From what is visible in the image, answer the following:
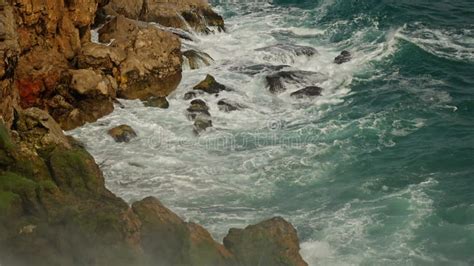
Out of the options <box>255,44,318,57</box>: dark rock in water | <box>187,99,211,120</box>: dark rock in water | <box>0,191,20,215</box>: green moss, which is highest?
<box>0,191,20,215</box>: green moss

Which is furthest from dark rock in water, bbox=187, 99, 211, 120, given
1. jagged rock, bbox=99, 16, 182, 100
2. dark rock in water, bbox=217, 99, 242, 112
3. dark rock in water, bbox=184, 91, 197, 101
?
jagged rock, bbox=99, 16, 182, 100

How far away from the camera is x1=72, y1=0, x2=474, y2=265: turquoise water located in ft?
83.6

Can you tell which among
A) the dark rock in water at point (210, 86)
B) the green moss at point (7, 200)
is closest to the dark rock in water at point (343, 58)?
the dark rock in water at point (210, 86)

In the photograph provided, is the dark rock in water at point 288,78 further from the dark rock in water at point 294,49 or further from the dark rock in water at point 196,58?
the dark rock in water at point 196,58

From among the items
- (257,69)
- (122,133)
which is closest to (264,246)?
(122,133)

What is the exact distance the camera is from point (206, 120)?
35188 millimetres

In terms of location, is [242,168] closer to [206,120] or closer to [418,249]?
[206,120]

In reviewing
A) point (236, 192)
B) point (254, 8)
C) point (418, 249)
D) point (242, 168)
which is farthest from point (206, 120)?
point (254, 8)

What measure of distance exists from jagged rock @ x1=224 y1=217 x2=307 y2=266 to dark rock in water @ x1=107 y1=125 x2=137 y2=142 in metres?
12.6

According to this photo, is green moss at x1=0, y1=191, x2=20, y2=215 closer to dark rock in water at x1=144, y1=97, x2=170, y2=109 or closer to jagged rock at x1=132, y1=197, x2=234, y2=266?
jagged rock at x1=132, y1=197, x2=234, y2=266

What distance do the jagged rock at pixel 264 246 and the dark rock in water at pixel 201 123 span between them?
1306 cm

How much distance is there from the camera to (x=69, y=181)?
2295cm

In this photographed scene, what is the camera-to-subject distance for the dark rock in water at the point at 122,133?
3278 cm

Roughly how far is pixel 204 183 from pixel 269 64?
1589 centimetres
